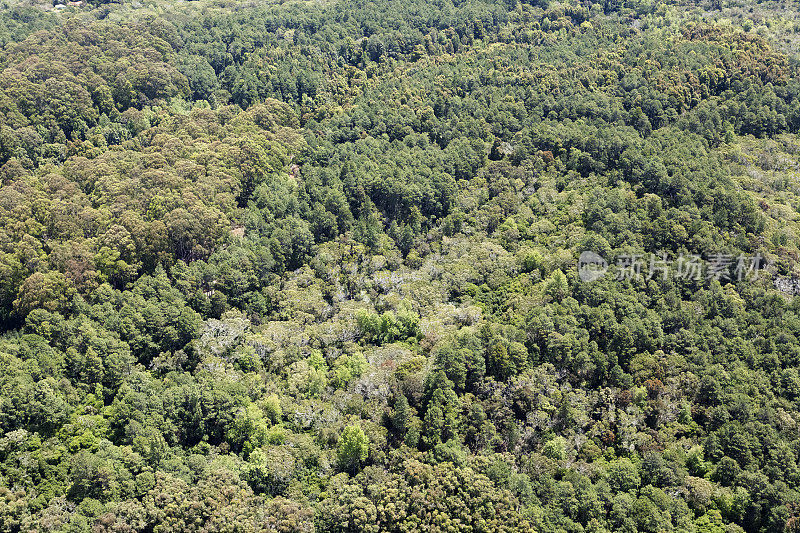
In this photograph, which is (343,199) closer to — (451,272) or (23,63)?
(451,272)

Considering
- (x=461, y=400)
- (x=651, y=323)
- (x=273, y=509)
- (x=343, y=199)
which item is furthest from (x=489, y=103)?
(x=273, y=509)

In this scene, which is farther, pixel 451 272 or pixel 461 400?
pixel 451 272

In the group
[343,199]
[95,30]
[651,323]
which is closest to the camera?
[651,323]

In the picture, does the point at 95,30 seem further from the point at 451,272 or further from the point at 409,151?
the point at 451,272

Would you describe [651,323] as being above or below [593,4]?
below

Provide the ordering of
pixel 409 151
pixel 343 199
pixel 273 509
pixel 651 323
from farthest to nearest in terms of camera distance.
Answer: pixel 409 151 < pixel 343 199 < pixel 651 323 < pixel 273 509

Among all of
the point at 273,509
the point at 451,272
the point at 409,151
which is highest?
the point at 409,151
